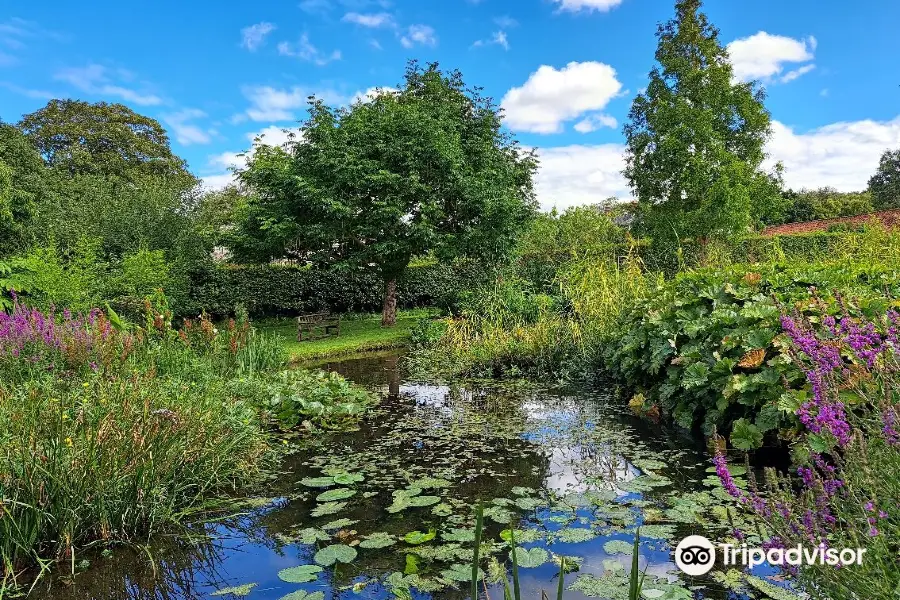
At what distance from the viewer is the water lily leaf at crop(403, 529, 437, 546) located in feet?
9.84

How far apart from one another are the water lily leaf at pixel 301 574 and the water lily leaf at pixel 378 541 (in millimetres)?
301

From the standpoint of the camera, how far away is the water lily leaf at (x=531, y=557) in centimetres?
270

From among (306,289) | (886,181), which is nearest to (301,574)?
(306,289)

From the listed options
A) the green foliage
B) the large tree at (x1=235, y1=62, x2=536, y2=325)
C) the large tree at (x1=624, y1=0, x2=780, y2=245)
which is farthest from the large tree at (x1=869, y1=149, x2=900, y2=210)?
the large tree at (x1=235, y1=62, x2=536, y2=325)

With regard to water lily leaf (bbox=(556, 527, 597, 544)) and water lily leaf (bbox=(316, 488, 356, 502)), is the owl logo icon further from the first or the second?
water lily leaf (bbox=(316, 488, 356, 502))

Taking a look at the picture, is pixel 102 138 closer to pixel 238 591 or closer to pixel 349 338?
pixel 349 338

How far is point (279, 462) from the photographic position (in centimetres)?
452

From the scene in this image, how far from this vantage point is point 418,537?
3027 mm

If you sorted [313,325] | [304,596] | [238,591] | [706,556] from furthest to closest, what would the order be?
[313,325] → [706,556] → [238,591] → [304,596]

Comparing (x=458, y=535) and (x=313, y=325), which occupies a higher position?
(x=313, y=325)

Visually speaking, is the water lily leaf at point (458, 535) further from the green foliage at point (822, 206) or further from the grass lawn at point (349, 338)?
the green foliage at point (822, 206)

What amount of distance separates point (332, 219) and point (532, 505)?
1044cm

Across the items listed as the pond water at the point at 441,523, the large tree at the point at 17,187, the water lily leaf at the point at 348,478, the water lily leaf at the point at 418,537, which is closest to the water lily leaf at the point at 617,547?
the pond water at the point at 441,523

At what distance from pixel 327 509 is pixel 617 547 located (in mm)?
1750
